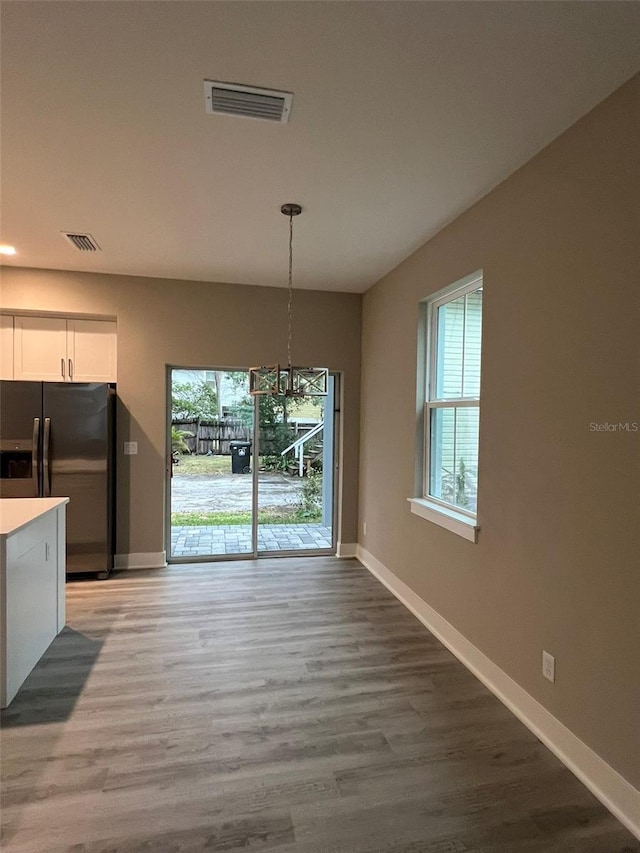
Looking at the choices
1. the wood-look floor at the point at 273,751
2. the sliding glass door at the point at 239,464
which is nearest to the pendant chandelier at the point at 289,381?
the wood-look floor at the point at 273,751

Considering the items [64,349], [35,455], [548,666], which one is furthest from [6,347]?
[548,666]

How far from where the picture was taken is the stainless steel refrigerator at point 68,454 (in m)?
4.03

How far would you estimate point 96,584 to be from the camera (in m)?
4.12

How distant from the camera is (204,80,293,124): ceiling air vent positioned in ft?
6.27

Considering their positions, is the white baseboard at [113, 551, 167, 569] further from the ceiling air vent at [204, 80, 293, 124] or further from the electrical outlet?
the ceiling air vent at [204, 80, 293, 124]

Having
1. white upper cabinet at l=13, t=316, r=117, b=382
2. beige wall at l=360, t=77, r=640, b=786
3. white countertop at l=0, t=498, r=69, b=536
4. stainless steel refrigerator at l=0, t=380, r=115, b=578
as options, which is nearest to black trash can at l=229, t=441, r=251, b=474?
stainless steel refrigerator at l=0, t=380, r=115, b=578

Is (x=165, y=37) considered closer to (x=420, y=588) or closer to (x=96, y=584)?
(x=420, y=588)

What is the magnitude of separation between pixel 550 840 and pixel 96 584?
12.2 ft

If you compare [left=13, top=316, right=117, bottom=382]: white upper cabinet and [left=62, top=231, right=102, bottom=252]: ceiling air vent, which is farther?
[left=13, top=316, right=117, bottom=382]: white upper cabinet

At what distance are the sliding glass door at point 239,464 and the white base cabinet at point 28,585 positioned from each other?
168 centimetres

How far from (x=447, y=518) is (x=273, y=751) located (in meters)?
1.71

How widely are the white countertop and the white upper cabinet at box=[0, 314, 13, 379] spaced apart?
1.78 metres

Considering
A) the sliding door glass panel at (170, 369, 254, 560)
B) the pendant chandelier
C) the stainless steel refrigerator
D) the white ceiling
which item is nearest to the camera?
the white ceiling

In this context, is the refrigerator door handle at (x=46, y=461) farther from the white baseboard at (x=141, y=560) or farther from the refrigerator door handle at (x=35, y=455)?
the white baseboard at (x=141, y=560)
